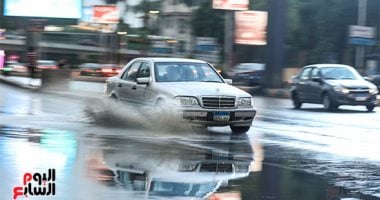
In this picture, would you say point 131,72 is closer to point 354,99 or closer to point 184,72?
point 184,72

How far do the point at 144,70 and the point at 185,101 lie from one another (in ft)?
6.78

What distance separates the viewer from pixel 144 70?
14375 millimetres

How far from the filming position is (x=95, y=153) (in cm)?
984

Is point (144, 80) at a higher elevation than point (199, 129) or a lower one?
higher

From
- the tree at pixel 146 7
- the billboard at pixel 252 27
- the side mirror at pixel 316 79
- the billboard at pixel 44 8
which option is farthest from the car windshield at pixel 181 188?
the tree at pixel 146 7

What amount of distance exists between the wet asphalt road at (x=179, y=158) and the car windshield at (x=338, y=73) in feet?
21.5

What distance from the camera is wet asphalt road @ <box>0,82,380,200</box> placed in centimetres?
751

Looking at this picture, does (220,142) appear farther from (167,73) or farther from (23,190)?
(23,190)

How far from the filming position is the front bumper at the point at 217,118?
498 inches

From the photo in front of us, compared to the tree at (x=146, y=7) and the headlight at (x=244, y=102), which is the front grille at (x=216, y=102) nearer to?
the headlight at (x=244, y=102)

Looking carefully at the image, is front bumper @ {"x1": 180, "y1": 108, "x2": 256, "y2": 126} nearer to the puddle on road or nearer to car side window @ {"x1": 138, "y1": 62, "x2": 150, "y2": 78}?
the puddle on road

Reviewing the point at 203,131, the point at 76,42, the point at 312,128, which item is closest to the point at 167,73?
the point at 203,131

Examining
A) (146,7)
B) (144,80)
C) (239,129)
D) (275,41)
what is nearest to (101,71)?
(146,7)

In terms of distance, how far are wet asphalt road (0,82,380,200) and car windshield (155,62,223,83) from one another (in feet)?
3.48
